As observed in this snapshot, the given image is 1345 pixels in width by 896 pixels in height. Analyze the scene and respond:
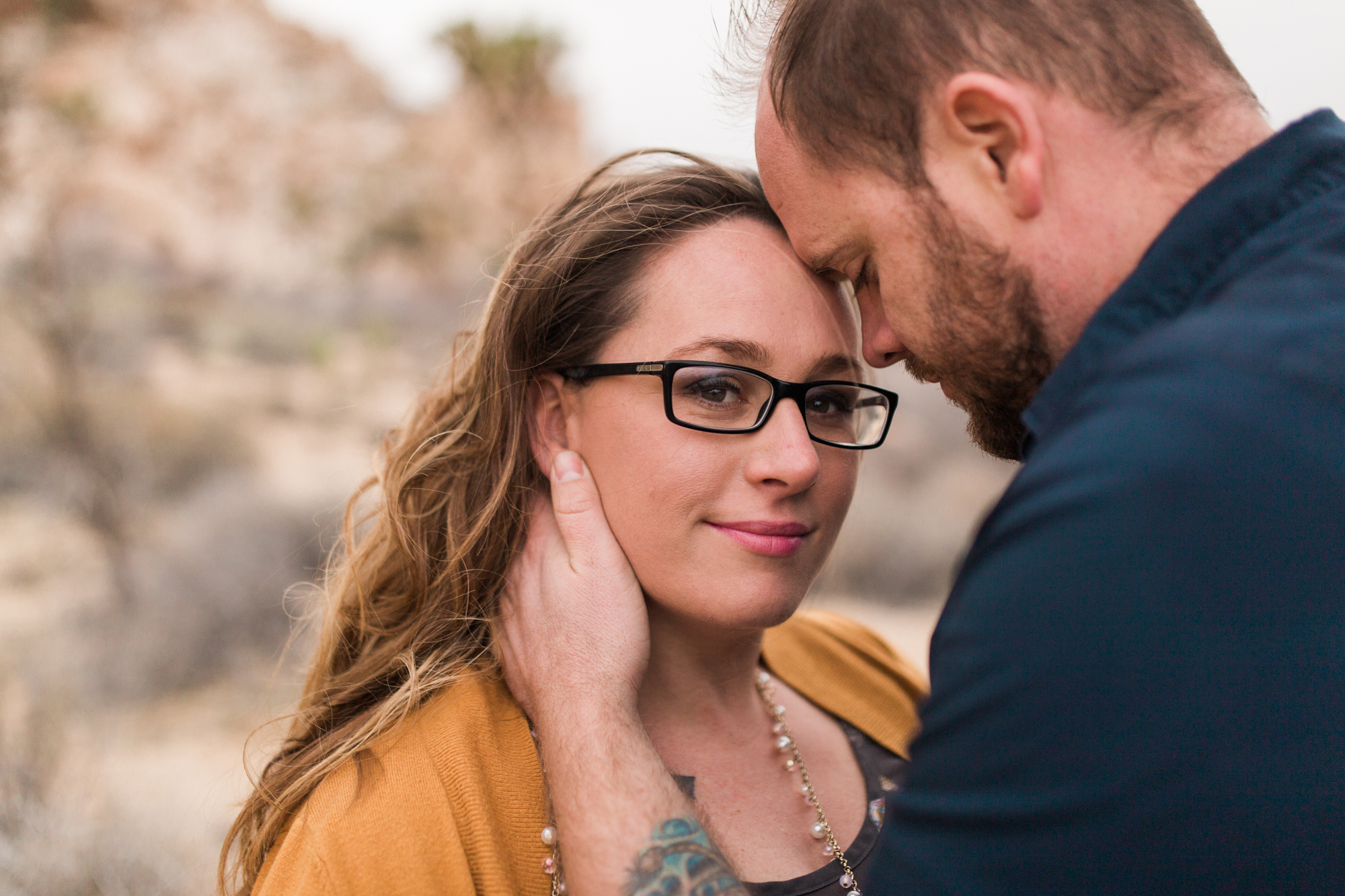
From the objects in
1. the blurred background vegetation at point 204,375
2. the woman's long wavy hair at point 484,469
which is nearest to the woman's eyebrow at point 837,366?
the woman's long wavy hair at point 484,469

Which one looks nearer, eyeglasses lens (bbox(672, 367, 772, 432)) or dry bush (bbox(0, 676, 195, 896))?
eyeglasses lens (bbox(672, 367, 772, 432))

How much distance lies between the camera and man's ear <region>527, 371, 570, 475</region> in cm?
229

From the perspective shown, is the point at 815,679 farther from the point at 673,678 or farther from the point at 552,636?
the point at 552,636

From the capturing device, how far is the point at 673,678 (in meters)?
2.25

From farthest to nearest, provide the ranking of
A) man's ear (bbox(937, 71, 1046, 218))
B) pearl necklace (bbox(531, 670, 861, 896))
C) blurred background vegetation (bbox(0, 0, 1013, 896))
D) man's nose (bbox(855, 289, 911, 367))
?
blurred background vegetation (bbox(0, 0, 1013, 896)), man's nose (bbox(855, 289, 911, 367)), pearl necklace (bbox(531, 670, 861, 896)), man's ear (bbox(937, 71, 1046, 218))

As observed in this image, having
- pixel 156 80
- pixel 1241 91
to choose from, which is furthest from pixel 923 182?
pixel 156 80

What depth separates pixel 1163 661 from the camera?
1148mm

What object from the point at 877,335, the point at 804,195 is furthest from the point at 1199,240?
the point at 804,195

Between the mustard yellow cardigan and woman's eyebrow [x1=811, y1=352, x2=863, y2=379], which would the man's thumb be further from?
woman's eyebrow [x1=811, y1=352, x2=863, y2=379]

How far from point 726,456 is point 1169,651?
1032 millimetres

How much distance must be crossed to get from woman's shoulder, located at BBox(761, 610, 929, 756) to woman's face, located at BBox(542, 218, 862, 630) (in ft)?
2.04

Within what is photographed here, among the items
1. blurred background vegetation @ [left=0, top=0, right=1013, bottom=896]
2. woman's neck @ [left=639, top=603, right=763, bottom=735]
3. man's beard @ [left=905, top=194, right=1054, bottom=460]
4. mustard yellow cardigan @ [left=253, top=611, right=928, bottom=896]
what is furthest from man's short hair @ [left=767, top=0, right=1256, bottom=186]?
blurred background vegetation @ [left=0, top=0, right=1013, bottom=896]

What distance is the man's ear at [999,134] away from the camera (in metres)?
1.52

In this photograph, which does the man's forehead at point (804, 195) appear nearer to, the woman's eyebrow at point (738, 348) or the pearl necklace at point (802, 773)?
the woman's eyebrow at point (738, 348)
